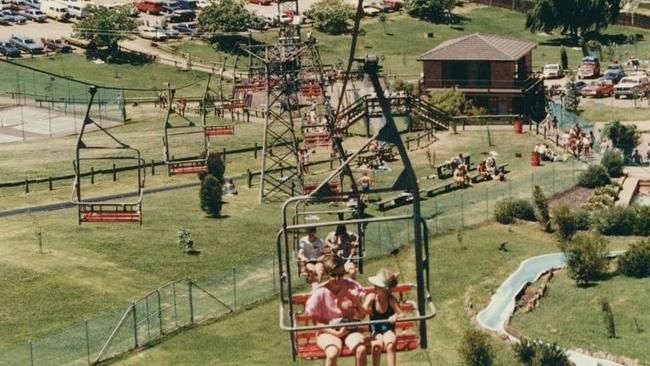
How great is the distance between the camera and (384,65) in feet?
357

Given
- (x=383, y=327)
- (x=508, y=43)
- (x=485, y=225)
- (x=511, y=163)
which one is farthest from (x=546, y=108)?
(x=383, y=327)

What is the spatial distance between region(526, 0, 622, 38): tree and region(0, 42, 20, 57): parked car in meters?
49.4

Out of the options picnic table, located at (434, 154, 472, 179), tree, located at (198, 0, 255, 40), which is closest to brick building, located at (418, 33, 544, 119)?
picnic table, located at (434, 154, 472, 179)

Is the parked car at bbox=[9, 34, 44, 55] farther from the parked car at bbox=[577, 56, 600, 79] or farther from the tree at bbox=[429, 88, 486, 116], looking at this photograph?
the parked car at bbox=[577, 56, 600, 79]

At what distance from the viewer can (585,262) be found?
43.4 m

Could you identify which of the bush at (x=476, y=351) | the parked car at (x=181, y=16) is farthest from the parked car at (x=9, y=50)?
the bush at (x=476, y=351)

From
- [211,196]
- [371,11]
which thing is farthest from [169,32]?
[211,196]

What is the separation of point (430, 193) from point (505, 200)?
692cm

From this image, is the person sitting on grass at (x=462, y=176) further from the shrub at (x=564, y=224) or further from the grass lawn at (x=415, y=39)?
the grass lawn at (x=415, y=39)

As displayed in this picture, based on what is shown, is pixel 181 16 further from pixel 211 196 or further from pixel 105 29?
pixel 211 196

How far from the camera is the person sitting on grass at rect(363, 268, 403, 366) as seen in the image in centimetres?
1831

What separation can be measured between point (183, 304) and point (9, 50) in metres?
68.5

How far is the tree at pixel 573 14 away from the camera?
113125 millimetres

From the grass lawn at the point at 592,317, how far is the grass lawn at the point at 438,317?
6.48ft
